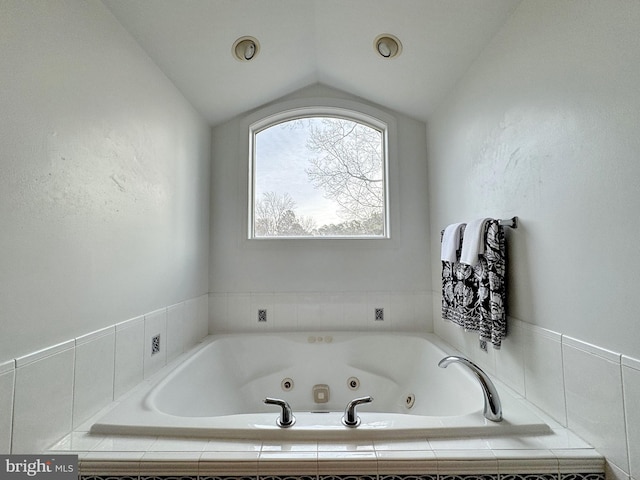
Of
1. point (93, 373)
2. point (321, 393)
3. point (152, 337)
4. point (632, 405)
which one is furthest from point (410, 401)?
point (93, 373)

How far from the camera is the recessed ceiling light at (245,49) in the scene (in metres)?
1.77

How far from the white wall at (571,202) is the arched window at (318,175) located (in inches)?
39.1

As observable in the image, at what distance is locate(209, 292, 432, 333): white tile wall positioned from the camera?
2.37 meters

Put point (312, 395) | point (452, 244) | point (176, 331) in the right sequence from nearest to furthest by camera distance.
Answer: point (452, 244) → point (176, 331) → point (312, 395)

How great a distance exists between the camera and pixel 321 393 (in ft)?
6.92

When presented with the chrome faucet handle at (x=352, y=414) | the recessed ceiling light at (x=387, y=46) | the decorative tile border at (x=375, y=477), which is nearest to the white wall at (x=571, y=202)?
the decorative tile border at (x=375, y=477)

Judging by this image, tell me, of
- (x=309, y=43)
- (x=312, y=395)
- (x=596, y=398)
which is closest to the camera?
(x=596, y=398)

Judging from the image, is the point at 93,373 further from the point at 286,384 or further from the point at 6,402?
the point at 286,384

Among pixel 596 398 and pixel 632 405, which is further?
pixel 596 398

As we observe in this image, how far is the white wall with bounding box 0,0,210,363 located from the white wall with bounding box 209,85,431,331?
1.90 feet

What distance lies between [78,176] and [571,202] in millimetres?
1794

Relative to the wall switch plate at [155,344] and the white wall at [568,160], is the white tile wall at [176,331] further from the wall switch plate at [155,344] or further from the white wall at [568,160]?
the white wall at [568,160]

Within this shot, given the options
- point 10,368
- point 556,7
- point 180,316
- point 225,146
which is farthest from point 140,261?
point 556,7

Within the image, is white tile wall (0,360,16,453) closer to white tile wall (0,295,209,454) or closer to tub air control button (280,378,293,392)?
white tile wall (0,295,209,454)
